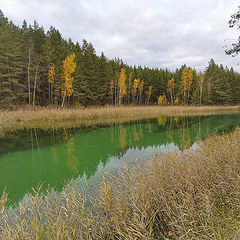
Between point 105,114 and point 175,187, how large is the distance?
1806 centimetres

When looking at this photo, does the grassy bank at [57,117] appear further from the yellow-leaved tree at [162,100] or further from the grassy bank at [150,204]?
the yellow-leaved tree at [162,100]

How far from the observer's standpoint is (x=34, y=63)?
77.9ft

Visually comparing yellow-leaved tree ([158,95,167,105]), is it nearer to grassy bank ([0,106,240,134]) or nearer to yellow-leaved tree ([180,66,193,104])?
yellow-leaved tree ([180,66,193,104])

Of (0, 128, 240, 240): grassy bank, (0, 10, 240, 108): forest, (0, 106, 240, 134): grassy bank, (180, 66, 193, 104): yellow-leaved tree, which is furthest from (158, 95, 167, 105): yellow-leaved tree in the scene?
(0, 128, 240, 240): grassy bank

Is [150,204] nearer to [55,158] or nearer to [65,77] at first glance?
[55,158]

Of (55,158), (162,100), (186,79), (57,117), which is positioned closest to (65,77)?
(57,117)

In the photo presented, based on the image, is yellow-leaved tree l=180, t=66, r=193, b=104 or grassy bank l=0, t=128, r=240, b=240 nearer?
grassy bank l=0, t=128, r=240, b=240

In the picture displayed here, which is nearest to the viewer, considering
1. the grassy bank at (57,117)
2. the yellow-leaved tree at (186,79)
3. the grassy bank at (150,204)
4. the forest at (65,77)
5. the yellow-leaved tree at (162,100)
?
the grassy bank at (150,204)

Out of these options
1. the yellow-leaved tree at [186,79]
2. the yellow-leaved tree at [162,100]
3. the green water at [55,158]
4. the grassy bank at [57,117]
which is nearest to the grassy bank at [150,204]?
the green water at [55,158]

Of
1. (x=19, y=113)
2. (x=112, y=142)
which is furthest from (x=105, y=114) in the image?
(x=112, y=142)

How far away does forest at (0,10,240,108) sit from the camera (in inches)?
863

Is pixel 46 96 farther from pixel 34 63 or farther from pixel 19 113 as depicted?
pixel 19 113

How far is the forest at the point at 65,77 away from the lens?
21922mm

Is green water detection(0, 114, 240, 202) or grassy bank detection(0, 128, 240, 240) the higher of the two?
grassy bank detection(0, 128, 240, 240)
